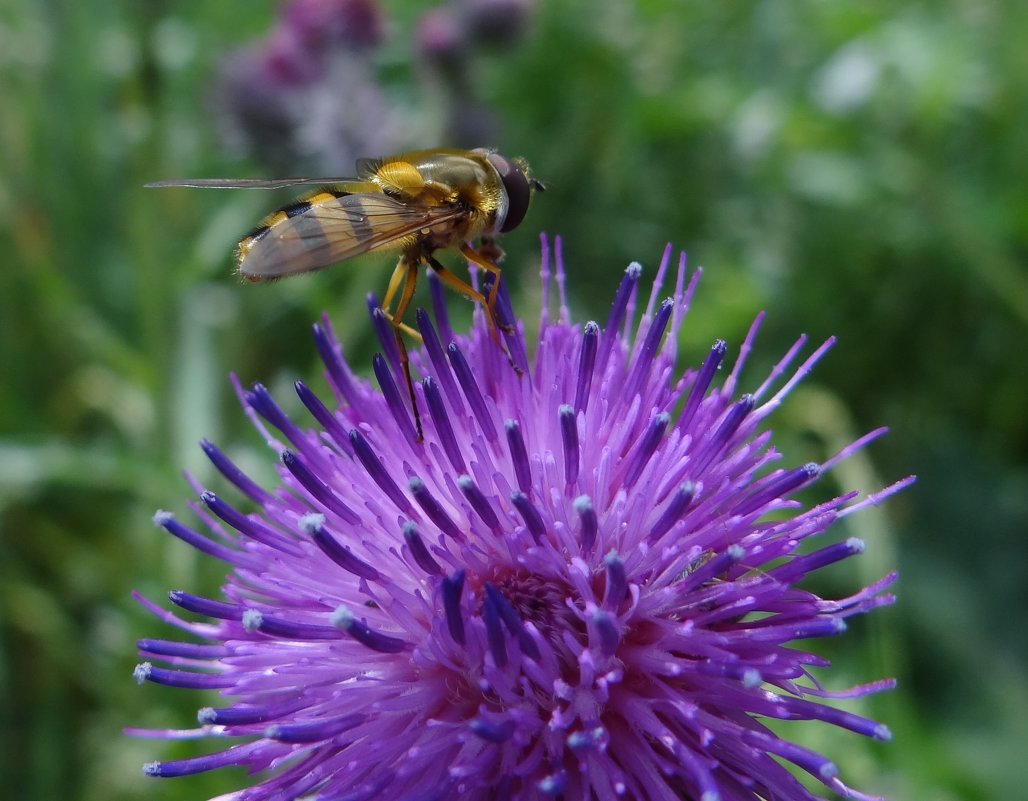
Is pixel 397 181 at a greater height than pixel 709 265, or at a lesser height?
lesser

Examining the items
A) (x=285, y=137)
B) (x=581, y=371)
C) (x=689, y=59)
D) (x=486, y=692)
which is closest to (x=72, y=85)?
(x=285, y=137)

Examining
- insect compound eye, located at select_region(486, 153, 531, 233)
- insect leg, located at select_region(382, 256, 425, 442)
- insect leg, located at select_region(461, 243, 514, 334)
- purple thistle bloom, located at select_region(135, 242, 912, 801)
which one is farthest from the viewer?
insect compound eye, located at select_region(486, 153, 531, 233)

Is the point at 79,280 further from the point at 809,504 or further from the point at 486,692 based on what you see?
the point at 486,692

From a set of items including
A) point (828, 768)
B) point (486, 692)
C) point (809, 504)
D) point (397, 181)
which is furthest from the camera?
point (809, 504)

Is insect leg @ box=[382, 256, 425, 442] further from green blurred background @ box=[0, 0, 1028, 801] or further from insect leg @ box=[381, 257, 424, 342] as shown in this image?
green blurred background @ box=[0, 0, 1028, 801]

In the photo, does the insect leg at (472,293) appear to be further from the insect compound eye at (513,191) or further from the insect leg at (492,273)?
the insect compound eye at (513,191)

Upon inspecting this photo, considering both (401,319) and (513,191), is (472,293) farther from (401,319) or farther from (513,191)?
(513,191)

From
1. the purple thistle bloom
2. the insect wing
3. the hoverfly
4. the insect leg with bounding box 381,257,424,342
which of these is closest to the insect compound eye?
the hoverfly

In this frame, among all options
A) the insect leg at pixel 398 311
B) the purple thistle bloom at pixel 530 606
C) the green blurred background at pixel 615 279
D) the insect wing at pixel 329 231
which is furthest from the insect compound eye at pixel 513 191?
the green blurred background at pixel 615 279
